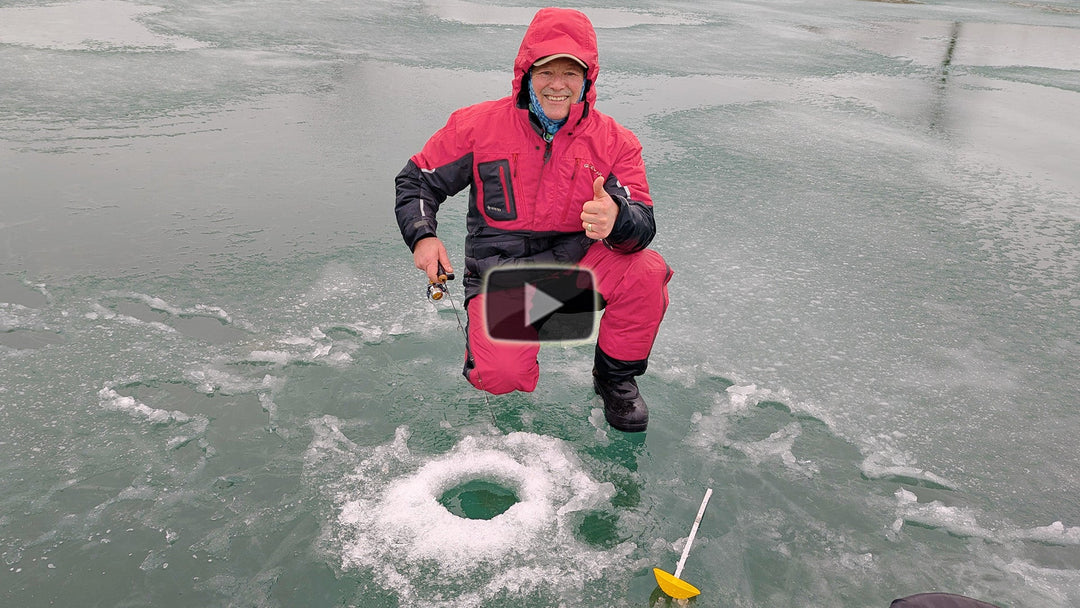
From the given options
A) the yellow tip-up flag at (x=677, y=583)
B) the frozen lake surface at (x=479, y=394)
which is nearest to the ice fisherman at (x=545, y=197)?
the frozen lake surface at (x=479, y=394)

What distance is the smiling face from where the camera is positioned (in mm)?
2521

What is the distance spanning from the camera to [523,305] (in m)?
2.79

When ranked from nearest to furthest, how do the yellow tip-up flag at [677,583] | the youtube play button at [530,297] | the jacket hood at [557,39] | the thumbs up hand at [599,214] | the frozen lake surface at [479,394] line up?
the yellow tip-up flag at [677,583], the frozen lake surface at [479,394], the thumbs up hand at [599,214], the jacket hood at [557,39], the youtube play button at [530,297]

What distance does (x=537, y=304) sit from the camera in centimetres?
281

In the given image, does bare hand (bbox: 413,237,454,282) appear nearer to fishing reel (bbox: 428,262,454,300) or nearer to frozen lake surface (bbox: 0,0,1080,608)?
fishing reel (bbox: 428,262,454,300)

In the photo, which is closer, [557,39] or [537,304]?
[557,39]

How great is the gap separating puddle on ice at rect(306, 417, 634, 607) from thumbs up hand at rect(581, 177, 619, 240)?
761 millimetres

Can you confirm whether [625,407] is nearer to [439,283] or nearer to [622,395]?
[622,395]

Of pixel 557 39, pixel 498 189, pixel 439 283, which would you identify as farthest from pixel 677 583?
pixel 557 39

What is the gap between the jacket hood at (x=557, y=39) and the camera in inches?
97.0

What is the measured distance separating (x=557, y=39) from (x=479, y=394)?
1312 mm

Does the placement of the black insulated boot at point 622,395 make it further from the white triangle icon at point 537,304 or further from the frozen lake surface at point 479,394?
the white triangle icon at point 537,304

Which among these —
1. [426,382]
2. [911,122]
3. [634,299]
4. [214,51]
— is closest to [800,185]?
[911,122]

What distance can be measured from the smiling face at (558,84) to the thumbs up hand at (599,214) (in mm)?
370
